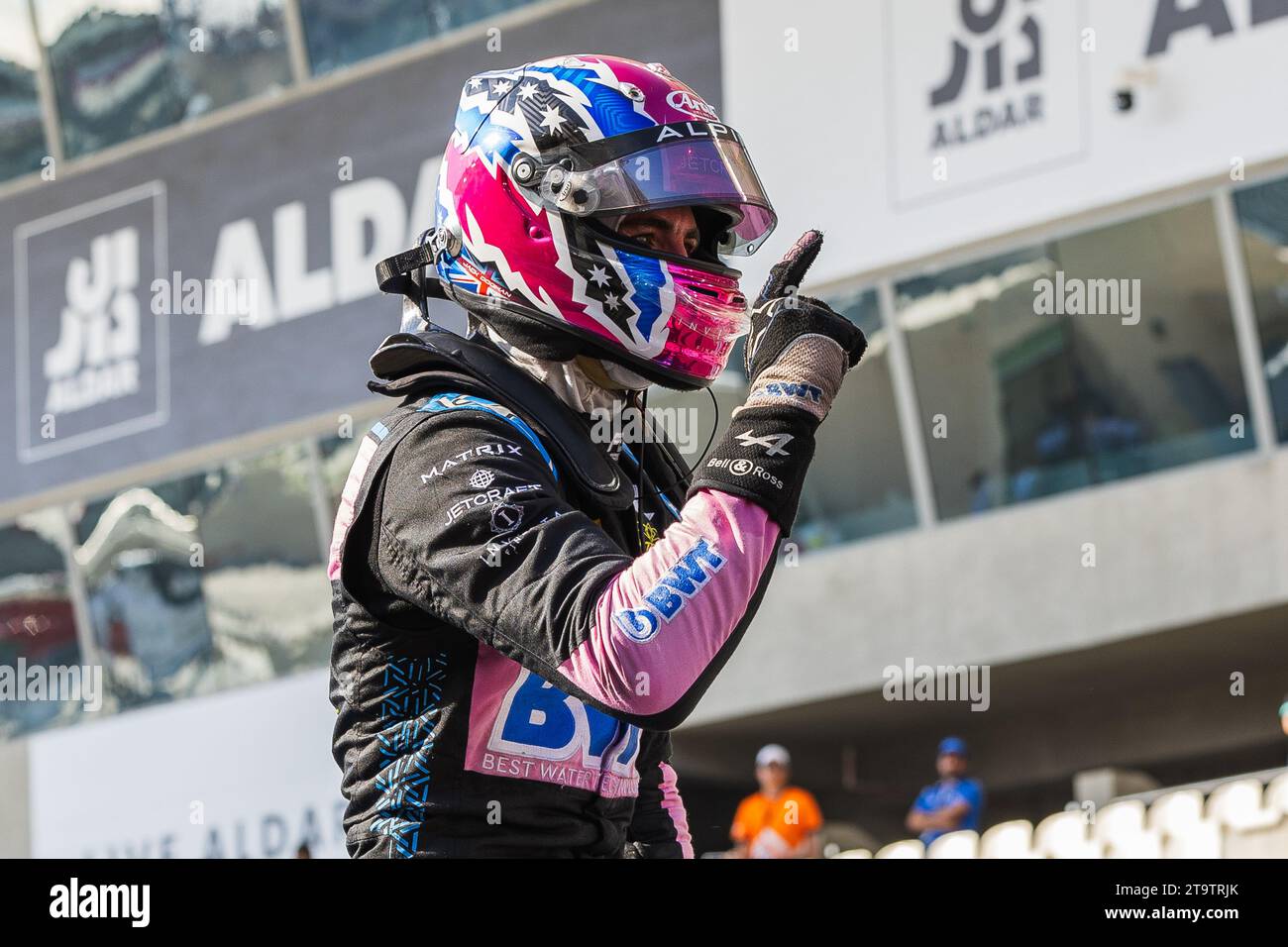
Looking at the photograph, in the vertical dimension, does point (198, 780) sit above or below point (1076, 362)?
below

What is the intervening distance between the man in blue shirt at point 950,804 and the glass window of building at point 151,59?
9.67m

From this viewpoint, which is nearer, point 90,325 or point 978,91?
point 978,91

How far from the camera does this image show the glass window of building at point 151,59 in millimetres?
18422

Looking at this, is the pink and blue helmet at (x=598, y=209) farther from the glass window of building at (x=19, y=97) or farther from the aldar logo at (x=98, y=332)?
the glass window of building at (x=19, y=97)

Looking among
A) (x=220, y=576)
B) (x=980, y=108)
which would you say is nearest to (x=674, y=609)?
(x=980, y=108)

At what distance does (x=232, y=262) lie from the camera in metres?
18.2

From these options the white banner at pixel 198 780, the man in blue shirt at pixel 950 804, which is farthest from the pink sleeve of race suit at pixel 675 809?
the white banner at pixel 198 780

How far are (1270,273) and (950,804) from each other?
4.89 m

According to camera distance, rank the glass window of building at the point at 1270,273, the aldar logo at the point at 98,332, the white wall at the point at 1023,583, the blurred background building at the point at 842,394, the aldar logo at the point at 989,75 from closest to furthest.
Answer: the glass window of building at the point at 1270,273, the aldar logo at the point at 989,75, the blurred background building at the point at 842,394, the white wall at the point at 1023,583, the aldar logo at the point at 98,332

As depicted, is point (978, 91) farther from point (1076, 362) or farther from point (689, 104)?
point (689, 104)

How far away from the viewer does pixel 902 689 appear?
16594mm

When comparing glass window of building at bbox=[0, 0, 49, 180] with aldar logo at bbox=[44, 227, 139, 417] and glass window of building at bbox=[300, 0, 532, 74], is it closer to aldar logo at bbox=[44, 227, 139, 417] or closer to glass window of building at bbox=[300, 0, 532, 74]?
aldar logo at bbox=[44, 227, 139, 417]

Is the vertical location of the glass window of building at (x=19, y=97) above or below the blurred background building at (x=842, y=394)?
above
